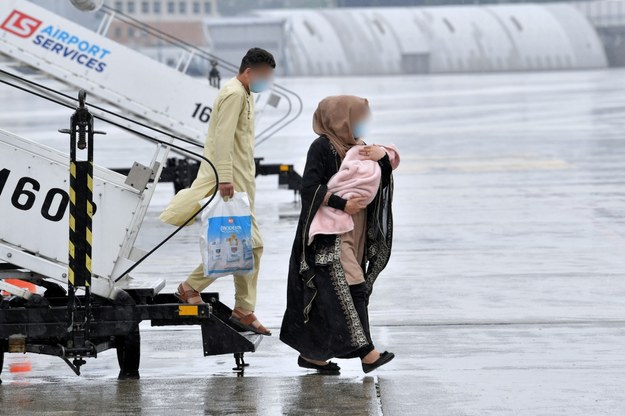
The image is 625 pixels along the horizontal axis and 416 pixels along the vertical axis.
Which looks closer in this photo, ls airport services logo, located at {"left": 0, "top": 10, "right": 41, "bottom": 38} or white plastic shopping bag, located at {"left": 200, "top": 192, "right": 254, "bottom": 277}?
white plastic shopping bag, located at {"left": 200, "top": 192, "right": 254, "bottom": 277}

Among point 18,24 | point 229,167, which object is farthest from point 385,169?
point 18,24

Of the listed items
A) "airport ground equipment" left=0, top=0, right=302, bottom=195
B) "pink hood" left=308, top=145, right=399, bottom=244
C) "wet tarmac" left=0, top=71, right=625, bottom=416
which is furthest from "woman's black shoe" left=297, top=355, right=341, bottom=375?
"airport ground equipment" left=0, top=0, right=302, bottom=195

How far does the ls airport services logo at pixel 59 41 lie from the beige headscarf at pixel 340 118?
9524 millimetres

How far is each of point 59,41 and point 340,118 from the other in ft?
32.0

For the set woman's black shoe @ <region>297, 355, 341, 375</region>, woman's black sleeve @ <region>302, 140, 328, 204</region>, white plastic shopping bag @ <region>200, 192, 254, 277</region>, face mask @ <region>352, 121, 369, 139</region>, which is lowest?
woman's black shoe @ <region>297, 355, 341, 375</region>

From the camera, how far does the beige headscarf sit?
7.35 meters

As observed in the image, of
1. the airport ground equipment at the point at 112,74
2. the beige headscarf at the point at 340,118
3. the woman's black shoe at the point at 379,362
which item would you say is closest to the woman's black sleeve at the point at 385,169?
the beige headscarf at the point at 340,118

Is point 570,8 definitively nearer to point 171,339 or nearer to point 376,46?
point 376,46

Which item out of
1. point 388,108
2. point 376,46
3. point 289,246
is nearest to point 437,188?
point 289,246

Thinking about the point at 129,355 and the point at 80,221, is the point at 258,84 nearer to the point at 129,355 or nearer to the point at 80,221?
the point at 80,221

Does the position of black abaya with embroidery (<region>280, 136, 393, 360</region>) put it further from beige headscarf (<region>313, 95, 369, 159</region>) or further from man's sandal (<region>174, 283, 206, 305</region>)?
man's sandal (<region>174, 283, 206, 305</region>)

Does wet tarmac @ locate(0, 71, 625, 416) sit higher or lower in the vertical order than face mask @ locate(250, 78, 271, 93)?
lower

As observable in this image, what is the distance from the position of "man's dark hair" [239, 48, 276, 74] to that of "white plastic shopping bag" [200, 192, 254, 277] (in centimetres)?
96

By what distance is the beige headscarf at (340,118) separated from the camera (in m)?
7.35
